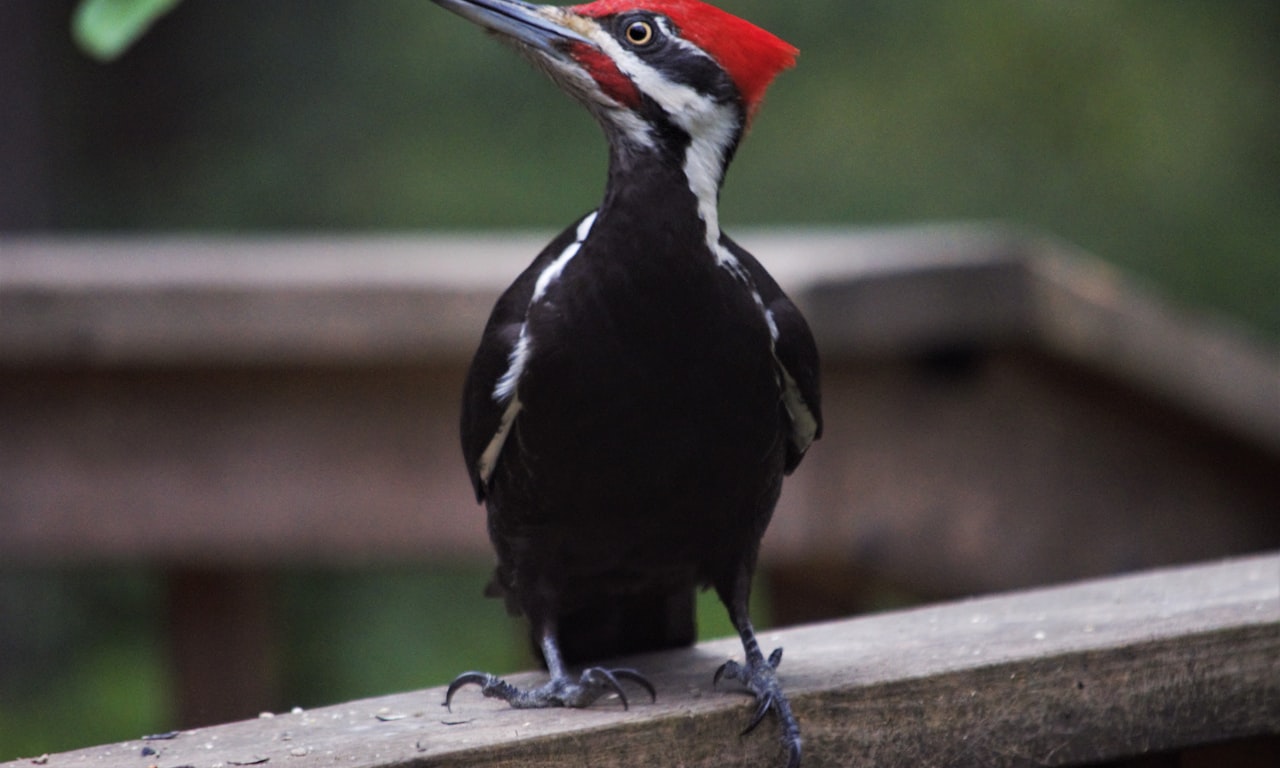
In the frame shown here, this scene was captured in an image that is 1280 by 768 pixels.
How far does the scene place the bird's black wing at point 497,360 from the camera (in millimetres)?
2199

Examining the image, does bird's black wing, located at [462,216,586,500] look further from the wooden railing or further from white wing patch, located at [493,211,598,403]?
the wooden railing

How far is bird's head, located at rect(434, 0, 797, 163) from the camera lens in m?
2.05

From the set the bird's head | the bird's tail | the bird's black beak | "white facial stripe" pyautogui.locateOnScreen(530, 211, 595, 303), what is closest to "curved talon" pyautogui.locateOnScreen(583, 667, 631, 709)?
the bird's tail

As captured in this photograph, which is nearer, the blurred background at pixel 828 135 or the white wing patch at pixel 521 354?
the white wing patch at pixel 521 354

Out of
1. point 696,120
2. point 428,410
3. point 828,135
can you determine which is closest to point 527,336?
point 696,120

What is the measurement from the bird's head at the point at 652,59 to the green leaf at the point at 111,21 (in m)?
0.42

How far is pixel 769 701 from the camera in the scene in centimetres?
203

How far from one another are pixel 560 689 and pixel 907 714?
1.54 feet

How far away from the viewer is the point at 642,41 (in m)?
2.06

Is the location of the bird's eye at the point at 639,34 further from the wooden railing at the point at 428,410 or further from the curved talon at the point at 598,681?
the wooden railing at the point at 428,410

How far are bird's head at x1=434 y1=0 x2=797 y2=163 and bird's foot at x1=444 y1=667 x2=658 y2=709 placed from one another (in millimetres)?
737

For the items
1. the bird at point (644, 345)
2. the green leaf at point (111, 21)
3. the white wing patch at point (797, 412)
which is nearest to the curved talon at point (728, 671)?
the bird at point (644, 345)

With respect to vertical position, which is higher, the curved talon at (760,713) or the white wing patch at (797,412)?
the white wing patch at (797,412)

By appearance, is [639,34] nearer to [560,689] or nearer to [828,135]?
[560,689]
